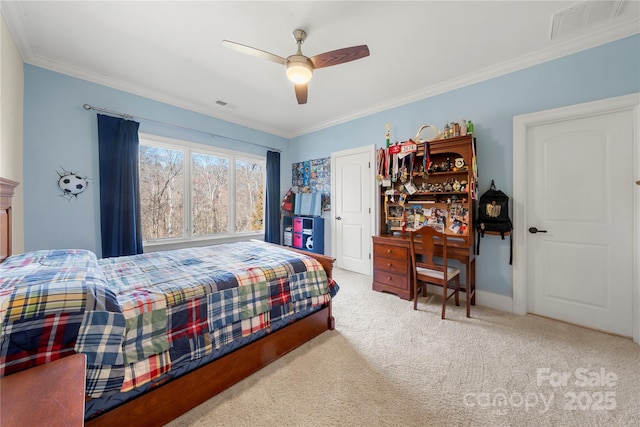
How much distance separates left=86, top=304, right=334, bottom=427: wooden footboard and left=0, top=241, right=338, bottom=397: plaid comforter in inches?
4.7

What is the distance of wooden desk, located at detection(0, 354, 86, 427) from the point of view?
603mm

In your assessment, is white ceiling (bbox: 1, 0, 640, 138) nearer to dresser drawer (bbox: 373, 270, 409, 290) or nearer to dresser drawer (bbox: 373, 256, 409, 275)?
dresser drawer (bbox: 373, 256, 409, 275)

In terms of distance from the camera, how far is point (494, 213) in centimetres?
263

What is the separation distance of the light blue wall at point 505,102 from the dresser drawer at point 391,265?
0.84 metres

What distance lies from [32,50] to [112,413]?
3.38 meters

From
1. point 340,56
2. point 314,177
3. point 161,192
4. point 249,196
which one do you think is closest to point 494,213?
point 340,56

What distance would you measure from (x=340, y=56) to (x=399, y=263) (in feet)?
7.67

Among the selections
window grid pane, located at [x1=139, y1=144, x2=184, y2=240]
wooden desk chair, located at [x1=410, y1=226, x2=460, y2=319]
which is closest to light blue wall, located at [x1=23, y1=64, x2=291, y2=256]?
window grid pane, located at [x1=139, y1=144, x2=184, y2=240]

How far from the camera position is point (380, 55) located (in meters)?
2.47

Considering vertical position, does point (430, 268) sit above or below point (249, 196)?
below

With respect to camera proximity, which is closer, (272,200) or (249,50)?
(249,50)

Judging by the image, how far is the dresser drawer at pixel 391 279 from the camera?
119 inches

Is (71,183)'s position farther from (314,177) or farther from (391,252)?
(391,252)

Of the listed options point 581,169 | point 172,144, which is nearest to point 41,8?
point 172,144
